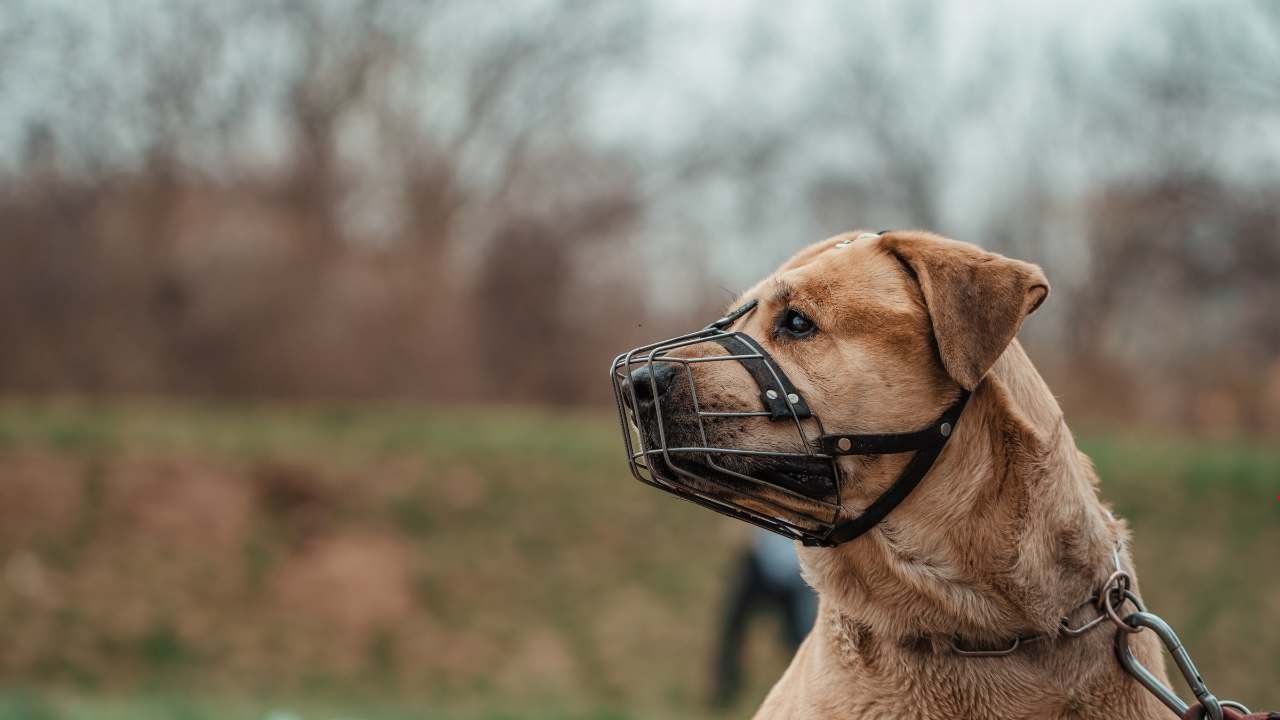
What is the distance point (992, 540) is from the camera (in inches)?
105

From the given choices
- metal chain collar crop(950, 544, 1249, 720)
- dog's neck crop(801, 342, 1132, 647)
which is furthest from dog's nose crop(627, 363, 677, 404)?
metal chain collar crop(950, 544, 1249, 720)

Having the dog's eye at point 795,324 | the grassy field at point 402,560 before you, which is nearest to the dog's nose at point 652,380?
the dog's eye at point 795,324

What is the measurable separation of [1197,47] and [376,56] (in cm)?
2006

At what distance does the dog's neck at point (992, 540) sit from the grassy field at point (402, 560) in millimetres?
9866

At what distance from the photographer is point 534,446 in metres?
19.4

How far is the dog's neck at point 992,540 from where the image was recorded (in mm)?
2631

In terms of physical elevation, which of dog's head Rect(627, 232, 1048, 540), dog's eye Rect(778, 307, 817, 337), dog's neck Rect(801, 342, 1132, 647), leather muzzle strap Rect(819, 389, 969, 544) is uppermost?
dog's eye Rect(778, 307, 817, 337)

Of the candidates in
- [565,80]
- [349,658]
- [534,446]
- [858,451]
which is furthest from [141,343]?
[858,451]

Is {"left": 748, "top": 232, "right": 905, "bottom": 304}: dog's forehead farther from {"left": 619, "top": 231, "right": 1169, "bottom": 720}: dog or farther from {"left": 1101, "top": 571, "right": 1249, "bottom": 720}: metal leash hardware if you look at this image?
{"left": 1101, "top": 571, "right": 1249, "bottom": 720}: metal leash hardware

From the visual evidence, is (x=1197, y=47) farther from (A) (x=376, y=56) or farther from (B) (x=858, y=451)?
(B) (x=858, y=451)

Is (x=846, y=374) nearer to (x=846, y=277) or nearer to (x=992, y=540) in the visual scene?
(x=846, y=277)

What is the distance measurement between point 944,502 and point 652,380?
807 mm

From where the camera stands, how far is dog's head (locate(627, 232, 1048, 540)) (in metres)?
2.68

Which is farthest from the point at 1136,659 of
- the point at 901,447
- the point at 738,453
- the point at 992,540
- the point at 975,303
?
the point at 738,453
